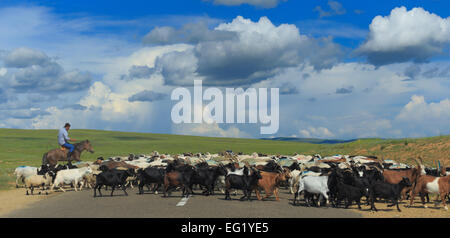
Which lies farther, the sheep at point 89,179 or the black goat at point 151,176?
the sheep at point 89,179

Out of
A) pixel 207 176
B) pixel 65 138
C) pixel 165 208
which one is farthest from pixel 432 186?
pixel 65 138

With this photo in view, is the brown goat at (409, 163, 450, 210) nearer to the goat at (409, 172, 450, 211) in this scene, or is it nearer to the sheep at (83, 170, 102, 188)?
the goat at (409, 172, 450, 211)

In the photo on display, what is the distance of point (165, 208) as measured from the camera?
13.6 m

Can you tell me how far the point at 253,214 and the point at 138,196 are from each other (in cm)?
658

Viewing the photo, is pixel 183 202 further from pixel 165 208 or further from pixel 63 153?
pixel 63 153

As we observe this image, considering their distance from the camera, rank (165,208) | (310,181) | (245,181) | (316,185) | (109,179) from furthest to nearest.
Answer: (109,179) < (245,181) < (310,181) < (316,185) < (165,208)

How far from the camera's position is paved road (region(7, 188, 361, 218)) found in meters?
12.4

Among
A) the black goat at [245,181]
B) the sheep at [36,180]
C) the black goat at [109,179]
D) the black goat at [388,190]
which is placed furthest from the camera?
the sheep at [36,180]

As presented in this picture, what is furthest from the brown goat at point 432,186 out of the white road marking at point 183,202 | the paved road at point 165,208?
the white road marking at point 183,202

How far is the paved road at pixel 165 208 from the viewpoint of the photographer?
40.5 feet

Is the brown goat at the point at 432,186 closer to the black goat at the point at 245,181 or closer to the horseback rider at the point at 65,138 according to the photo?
the black goat at the point at 245,181
